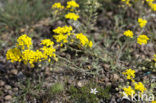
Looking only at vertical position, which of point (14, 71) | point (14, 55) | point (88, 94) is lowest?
point (88, 94)

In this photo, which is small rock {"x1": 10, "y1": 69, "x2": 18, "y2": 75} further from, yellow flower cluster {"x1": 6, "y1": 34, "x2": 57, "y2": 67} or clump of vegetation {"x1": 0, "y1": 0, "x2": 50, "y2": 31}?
clump of vegetation {"x1": 0, "y1": 0, "x2": 50, "y2": 31}

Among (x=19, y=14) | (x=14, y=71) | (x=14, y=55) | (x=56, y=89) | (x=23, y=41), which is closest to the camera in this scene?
(x=23, y=41)

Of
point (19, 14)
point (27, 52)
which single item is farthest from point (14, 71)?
point (19, 14)

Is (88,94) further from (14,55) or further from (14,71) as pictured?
(14,71)

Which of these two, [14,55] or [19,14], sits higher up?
[19,14]

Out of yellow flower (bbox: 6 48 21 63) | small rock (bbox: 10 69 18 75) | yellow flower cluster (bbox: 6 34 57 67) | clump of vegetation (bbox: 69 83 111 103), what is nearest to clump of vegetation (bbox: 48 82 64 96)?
clump of vegetation (bbox: 69 83 111 103)

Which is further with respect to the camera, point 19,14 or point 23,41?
point 19,14

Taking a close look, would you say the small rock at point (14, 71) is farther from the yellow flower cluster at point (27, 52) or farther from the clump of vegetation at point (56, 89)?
the clump of vegetation at point (56, 89)

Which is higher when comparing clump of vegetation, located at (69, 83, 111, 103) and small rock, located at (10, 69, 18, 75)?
small rock, located at (10, 69, 18, 75)

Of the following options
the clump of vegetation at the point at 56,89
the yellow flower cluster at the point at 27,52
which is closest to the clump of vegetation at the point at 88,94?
the clump of vegetation at the point at 56,89

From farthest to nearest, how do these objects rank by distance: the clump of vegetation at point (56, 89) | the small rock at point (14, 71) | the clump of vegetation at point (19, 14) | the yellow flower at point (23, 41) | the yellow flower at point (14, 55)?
the clump of vegetation at point (19, 14), the small rock at point (14, 71), the clump of vegetation at point (56, 89), the yellow flower at point (14, 55), the yellow flower at point (23, 41)

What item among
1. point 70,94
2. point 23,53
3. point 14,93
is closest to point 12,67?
point 14,93

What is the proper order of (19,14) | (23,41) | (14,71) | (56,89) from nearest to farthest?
(23,41)
(56,89)
(14,71)
(19,14)

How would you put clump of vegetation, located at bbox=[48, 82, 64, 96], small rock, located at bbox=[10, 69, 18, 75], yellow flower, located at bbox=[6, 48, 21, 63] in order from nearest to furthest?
yellow flower, located at bbox=[6, 48, 21, 63] < clump of vegetation, located at bbox=[48, 82, 64, 96] < small rock, located at bbox=[10, 69, 18, 75]
